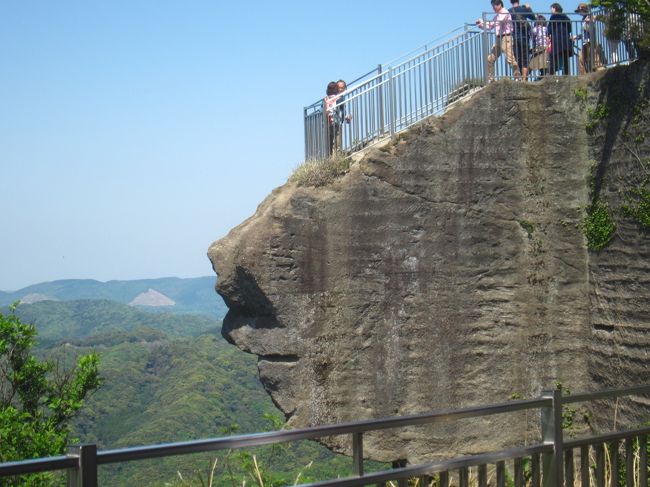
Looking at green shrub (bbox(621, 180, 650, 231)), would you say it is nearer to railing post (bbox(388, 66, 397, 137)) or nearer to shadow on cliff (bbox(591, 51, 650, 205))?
shadow on cliff (bbox(591, 51, 650, 205))

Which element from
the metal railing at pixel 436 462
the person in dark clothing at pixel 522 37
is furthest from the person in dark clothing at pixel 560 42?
the metal railing at pixel 436 462

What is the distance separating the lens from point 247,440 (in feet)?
13.6

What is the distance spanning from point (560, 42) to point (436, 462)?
31.3 ft

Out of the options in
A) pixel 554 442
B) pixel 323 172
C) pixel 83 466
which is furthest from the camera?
pixel 323 172

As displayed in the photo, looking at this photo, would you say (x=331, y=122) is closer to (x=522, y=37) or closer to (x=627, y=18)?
(x=522, y=37)

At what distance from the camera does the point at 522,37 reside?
12.9 meters

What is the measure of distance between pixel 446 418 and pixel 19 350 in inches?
599

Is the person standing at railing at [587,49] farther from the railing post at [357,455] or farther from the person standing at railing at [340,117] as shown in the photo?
the railing post at [357,455]

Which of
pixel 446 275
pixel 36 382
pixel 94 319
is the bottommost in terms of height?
pixel 94 319

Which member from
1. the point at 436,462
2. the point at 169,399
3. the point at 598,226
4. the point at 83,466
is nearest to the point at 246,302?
the point at 598,226

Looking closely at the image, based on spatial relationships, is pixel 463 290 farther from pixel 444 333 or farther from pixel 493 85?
pixel 493 85

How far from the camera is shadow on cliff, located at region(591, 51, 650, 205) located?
1138cm

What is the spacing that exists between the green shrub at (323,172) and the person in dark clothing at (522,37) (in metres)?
2.78

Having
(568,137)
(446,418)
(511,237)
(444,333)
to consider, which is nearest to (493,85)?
(568,137)
